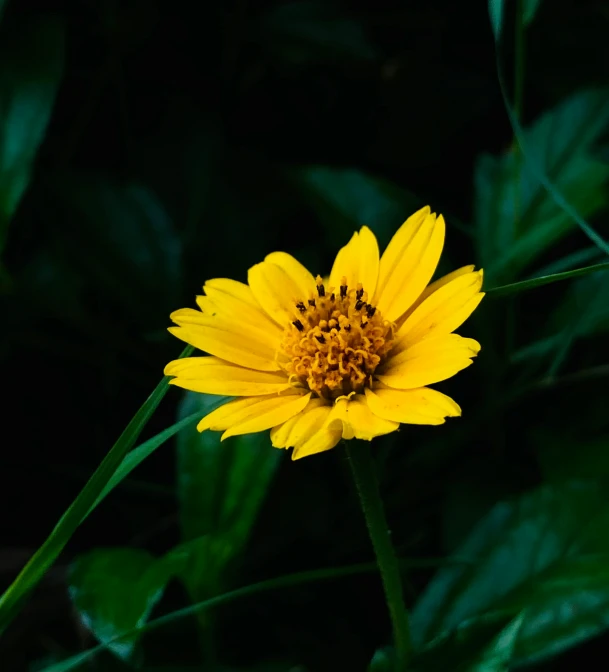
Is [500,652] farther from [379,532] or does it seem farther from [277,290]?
[277,290]

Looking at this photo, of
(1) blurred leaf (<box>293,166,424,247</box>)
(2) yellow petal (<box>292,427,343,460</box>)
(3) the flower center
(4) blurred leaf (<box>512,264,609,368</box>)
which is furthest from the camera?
(1) blurred leaf (<box>293,166,424,247</box>)

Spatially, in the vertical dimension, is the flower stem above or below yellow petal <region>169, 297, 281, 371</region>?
below

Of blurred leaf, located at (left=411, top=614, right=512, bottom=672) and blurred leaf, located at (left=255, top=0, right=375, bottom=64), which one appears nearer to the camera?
blurred leaf, located at (left=411, top=614, right=512, bottom=672)

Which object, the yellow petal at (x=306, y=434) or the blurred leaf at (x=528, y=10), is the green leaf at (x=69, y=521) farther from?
the blurred leaf at (x=528, y=10)

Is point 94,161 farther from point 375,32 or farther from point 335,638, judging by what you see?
point 335,638

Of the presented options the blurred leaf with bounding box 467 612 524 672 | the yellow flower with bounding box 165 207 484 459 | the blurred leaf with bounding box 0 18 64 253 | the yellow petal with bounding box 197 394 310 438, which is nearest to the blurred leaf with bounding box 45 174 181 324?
the blurred leaf with bounding box 0 18 64 253

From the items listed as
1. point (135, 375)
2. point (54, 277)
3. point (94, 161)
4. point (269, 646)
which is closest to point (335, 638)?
point (269, 646)

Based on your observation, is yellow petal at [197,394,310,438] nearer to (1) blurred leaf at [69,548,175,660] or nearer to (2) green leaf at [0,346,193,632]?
(2) green leaf at [0,346,193,632]
